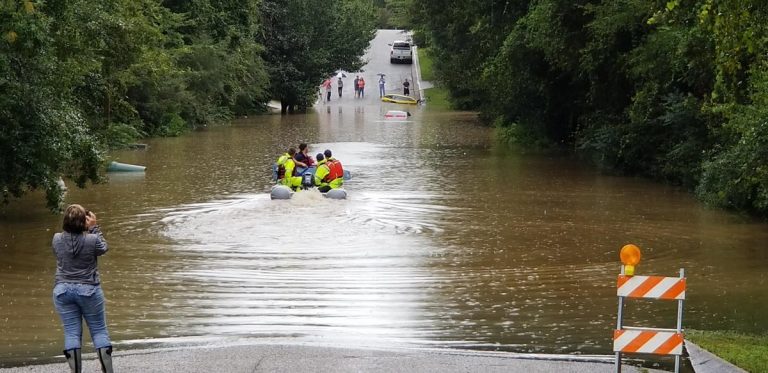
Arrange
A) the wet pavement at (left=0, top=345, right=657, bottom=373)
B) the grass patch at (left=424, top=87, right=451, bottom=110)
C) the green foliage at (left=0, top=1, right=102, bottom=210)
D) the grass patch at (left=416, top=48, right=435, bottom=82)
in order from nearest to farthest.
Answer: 1. the wet pavement at (left=0, top=345, right=657, bottom=373)
2. the green foliage at (left=0, top=1, right=102, bottom=210)
3. the grass patch at (left=424, top=87, right=451, bottom=110)
4. the grass patch at (left=416, top=48, right=435, bottom=82)

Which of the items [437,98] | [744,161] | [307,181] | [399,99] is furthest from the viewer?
[437,98]

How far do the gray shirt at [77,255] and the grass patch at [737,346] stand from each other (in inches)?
219

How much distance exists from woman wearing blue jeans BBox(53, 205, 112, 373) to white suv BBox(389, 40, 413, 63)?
99.7 m

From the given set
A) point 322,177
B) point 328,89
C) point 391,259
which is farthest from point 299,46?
point 391,259

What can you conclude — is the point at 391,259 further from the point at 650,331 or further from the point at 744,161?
the point at 650,331

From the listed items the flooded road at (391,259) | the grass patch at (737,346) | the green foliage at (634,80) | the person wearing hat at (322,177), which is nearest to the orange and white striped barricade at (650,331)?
the grass patch at (737,346)

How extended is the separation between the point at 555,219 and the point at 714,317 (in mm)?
9772

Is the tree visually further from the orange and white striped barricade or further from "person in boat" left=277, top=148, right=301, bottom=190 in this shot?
the orange and white striped barricade

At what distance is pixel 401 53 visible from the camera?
108375 millimetres

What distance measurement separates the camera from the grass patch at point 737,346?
10.2 metres

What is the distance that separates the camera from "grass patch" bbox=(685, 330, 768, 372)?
10.2 m

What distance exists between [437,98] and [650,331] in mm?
80081

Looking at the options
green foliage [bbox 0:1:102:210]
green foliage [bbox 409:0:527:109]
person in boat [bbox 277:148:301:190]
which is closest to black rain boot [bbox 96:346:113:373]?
green foliage [bbox 0:1:102:210]

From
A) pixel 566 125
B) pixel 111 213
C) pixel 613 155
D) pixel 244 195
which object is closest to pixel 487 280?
pixel 111 213
